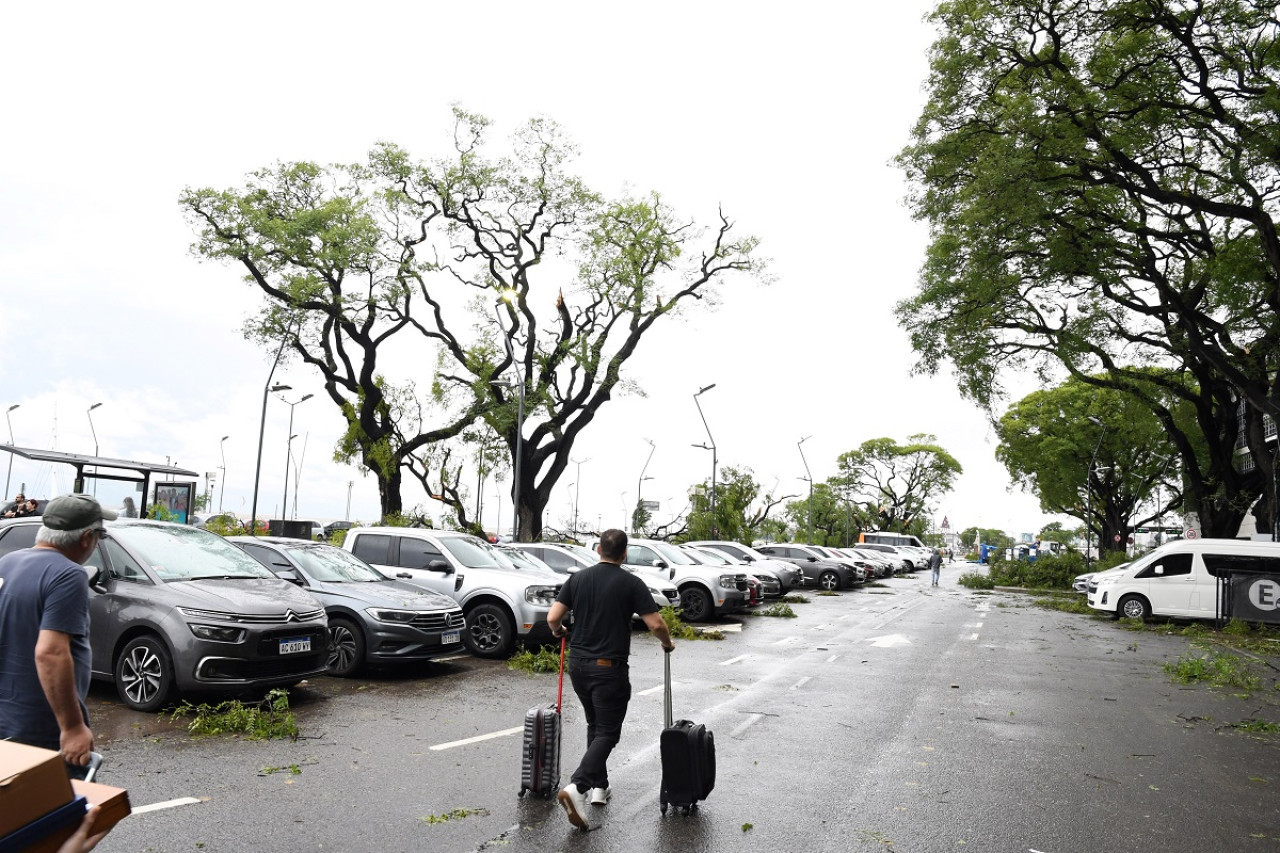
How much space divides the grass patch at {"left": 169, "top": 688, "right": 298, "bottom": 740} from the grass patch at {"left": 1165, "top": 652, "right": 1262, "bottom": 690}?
11607 mm

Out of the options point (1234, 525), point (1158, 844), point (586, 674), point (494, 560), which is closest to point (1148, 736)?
point (1158, 844)

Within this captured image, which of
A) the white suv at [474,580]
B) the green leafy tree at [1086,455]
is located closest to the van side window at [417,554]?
the white suv at [474,580]

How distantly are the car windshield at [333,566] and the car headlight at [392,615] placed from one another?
1050mm

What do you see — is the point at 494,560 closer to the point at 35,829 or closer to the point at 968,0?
the point at 35,829

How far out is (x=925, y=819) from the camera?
5586 mm

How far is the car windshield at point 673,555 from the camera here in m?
20.2

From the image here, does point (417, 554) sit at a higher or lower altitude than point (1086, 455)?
lower

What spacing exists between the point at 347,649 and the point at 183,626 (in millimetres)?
2746

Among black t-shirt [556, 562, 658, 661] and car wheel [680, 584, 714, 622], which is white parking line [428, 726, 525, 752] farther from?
car wheel [680, 584, 714, 622]

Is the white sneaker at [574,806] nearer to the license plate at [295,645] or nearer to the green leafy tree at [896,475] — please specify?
the license plate at [295,645]

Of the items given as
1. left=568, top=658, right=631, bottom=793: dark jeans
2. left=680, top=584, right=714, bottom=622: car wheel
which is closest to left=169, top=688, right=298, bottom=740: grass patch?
left=568, top=658, right=631, bottom=793: dark jeans

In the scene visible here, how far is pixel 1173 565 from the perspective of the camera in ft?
69.5

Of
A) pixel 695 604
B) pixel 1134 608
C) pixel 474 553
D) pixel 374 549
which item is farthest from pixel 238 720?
pixel 1134 608

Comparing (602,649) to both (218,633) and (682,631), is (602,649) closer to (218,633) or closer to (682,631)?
(218,633)
